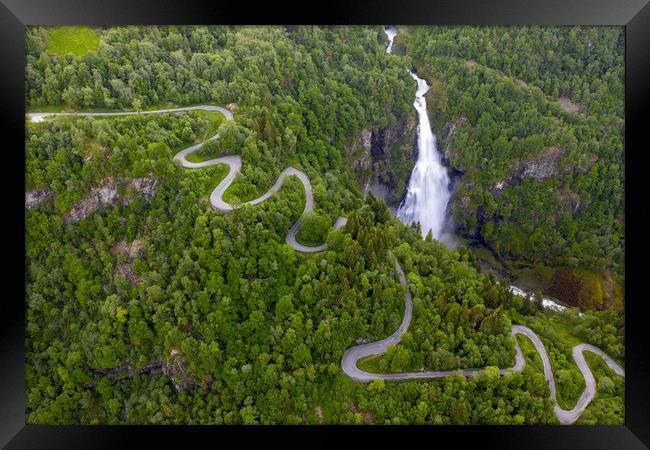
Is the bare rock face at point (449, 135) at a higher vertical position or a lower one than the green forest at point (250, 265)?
higher

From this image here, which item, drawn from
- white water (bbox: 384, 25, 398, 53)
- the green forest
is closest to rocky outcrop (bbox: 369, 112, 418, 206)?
white water (bbox: 384, 25, 398, 53)

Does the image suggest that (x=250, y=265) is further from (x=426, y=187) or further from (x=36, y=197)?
(x=426, y=187)

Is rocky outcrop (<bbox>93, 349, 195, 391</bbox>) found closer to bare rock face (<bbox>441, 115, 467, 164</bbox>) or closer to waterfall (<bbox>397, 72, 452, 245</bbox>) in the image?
waterfall (<bbox>397, 72, 452, 245</bbox>)

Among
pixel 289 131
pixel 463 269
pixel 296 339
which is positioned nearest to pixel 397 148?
pixel 289 131

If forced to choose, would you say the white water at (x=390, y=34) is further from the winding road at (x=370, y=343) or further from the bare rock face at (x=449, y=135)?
the winding road at (x=370, y=343)

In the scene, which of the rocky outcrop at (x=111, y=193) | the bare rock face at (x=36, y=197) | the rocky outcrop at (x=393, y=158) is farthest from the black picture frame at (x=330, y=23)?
the rocky outcrop at (x=393, y=158)

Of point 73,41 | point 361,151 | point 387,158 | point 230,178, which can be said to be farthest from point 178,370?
point 387,158
